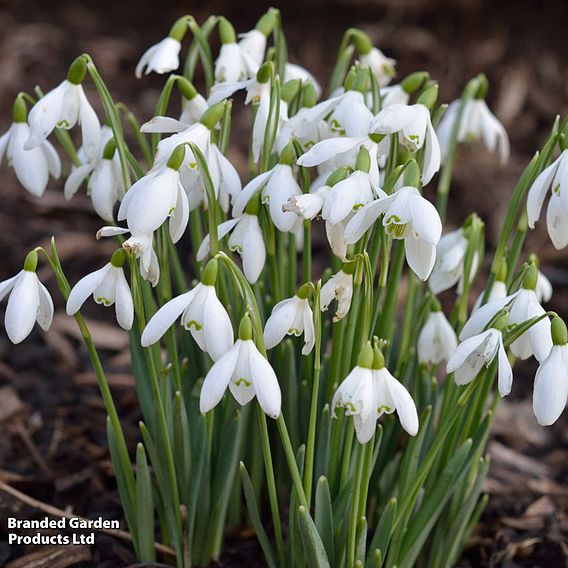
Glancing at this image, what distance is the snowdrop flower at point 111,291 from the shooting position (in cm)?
135

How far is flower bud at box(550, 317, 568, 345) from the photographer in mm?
1271

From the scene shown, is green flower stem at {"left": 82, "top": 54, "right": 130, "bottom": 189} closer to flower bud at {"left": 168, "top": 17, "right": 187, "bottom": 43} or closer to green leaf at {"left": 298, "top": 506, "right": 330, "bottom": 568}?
flower bud at {"left": 168, "top": 17, "right": 187, "bottom": 43}

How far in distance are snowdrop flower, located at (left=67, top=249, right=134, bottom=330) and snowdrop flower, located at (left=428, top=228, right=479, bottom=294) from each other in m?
0.64

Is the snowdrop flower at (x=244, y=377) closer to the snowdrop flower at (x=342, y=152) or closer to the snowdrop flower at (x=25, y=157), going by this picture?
the snowdrop flower at (x=342, y=152)

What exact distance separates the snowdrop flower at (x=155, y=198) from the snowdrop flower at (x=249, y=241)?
0.15m

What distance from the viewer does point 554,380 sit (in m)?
1.26

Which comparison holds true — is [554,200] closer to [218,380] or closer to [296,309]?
[296,309]

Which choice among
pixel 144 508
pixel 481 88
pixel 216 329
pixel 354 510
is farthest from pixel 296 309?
pixel 481 88

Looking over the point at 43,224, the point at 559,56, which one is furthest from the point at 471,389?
the point at 559,56

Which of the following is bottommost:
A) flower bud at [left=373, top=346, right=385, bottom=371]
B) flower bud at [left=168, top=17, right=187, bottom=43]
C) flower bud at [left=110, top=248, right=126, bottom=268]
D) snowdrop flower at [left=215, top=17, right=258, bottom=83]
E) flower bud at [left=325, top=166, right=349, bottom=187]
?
flower bud at [left=373, top=346, right=385, bottom=371]

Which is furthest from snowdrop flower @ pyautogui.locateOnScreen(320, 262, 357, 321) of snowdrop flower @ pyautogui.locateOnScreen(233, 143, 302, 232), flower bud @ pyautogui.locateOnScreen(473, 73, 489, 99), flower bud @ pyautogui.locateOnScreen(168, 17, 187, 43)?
flower bud @ pyautogui.locateOnScreen(473, 73, 489, 99)

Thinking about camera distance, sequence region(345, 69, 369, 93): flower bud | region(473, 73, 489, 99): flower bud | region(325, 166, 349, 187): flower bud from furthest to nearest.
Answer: region(473, 73, 489, 99): flower bud, region(345, 69, 369, 93): flower bud, region(325, 166, 349, 187): flower bud

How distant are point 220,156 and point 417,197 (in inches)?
15.1

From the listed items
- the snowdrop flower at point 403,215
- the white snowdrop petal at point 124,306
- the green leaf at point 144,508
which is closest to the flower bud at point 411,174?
the snowdrop flower at point 403,215
